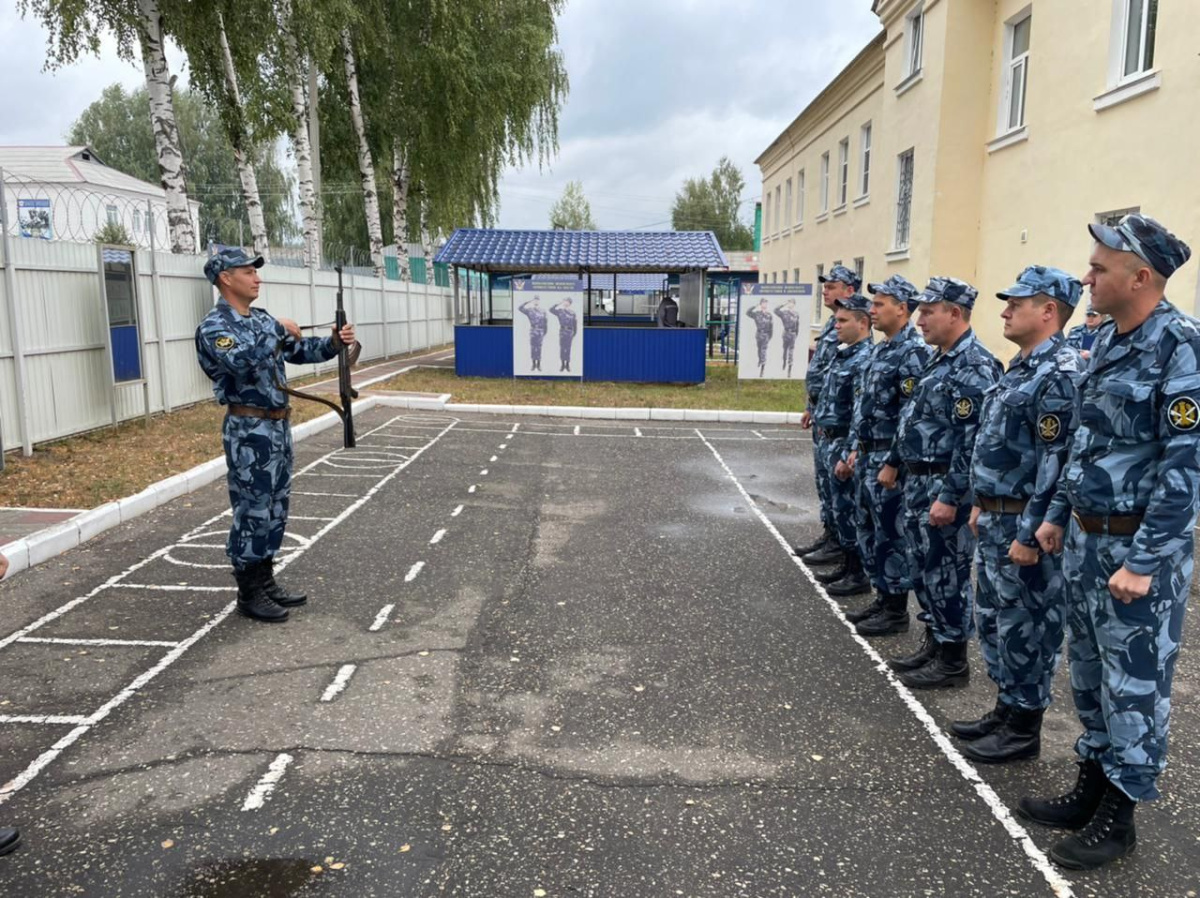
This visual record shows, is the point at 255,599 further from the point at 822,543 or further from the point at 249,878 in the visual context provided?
the point at 822,543

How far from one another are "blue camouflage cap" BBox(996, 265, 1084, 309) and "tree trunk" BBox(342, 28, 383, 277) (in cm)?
1791

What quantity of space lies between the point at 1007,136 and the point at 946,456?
37.4 feet

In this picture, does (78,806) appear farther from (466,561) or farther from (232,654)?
(466,561)

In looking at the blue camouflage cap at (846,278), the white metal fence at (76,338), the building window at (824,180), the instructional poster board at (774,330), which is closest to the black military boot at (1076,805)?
the blue camouflage cap at (846,278)

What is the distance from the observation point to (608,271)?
19109 mm

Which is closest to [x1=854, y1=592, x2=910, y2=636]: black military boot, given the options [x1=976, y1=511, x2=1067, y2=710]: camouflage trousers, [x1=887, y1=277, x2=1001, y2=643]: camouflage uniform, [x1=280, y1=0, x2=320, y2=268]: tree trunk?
[x1=887, y1=277, x2=1001, y2=643]: camouflage uniform

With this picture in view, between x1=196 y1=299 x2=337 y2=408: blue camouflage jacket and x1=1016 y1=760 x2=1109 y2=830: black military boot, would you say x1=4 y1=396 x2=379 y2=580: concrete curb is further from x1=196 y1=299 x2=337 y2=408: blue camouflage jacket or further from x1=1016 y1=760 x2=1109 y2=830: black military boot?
x1=1016 y1=760 x2=1109 y2=830: black military boot

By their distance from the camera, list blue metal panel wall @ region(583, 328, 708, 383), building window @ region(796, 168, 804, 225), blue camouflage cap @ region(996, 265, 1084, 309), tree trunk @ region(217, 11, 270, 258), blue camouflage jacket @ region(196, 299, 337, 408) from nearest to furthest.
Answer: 1. blue camouflage cap @ region(996, 265, 1084, 309)
2. blue camouflage jacket @ region(196, 299, 337, 408)
3. tree trunk @ region(217, 11, 270, 258)
4. blue metal panel wall @ region(583, 328, 708, 383)
5. building window @ region(796, 168, 804, 225)

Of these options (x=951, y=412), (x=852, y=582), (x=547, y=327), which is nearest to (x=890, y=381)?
(x=951, y=412)

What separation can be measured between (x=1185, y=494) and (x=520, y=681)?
2879 millimetres

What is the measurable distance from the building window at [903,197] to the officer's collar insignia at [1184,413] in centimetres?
1495

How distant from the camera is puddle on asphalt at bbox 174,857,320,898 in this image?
8.52 ft

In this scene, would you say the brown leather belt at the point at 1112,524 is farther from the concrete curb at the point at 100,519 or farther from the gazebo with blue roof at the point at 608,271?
the gazebo with blue roof at the point at 608,271

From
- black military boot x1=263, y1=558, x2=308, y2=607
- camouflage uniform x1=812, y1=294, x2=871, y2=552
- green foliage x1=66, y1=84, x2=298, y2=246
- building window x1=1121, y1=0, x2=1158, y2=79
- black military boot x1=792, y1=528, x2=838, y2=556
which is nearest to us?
black military boot x1=263, y1=558, x2=308, y2=607
